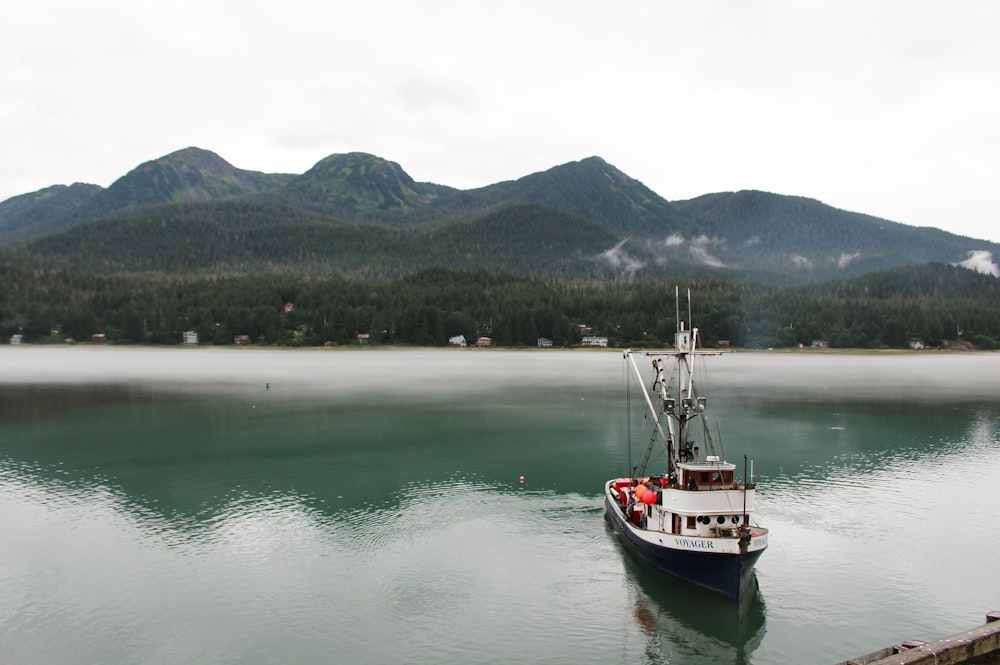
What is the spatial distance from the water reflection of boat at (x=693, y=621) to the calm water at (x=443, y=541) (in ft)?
0.32

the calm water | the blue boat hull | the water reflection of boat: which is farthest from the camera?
the blue boat hull

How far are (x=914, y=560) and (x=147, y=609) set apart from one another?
35484 mm

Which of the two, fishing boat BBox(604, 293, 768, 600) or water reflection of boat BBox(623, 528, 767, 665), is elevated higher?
fishing boat BBox(604, 293, 768, 600)

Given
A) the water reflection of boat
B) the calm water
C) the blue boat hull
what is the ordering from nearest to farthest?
the water reflection of boat
the calm water
the blue boat hull

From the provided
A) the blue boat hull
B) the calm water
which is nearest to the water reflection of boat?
the calm water

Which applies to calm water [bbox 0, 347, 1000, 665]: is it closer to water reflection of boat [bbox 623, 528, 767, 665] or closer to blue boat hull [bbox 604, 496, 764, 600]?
water reflection of boat [bbox 623, 528, 767, 665]

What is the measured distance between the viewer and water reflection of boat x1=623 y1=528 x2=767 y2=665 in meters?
25.6

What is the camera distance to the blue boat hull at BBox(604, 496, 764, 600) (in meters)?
28.3

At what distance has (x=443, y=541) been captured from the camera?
36.7 metres

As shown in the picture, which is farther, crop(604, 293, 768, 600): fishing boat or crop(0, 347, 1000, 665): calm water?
crop(604, 293, 768, 600): fishing boat

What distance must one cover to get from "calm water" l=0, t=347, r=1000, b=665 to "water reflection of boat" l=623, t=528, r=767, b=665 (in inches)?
3.9

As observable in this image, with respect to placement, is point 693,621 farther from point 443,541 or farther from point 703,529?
point 443,541

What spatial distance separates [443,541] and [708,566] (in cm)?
1399

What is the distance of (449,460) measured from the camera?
5738 cm
